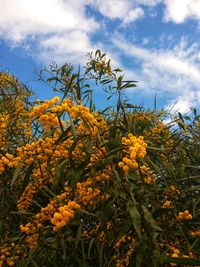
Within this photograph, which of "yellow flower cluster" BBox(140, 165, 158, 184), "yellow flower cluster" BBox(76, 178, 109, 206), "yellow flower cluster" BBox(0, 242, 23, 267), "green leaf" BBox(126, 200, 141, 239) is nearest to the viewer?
"green leaf" BBox(126, 200, 141, 239)

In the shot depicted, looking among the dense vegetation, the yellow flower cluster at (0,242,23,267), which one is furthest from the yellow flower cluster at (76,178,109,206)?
the yellow flower cluster at (0,242,23,267)

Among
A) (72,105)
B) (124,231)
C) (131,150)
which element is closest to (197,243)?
(124,231)

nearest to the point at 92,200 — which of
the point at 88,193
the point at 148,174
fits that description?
the point at 88,193

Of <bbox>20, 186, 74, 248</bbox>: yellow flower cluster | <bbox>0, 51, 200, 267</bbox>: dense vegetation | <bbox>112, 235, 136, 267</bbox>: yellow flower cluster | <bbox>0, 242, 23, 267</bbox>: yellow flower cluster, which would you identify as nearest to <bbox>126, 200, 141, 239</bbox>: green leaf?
<bbox>0, 51, 200, 267</bbox>: dense vegetation

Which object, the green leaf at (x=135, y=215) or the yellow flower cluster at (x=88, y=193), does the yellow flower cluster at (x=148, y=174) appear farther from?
the green leaf at (x=135, y=215)

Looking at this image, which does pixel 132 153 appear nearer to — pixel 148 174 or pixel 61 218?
pixel 61 218

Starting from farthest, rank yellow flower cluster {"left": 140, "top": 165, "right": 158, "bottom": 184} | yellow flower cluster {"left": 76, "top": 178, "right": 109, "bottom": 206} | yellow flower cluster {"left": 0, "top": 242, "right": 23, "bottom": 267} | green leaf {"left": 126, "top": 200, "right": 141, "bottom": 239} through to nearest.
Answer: yellow flower cluster {"left": 0, "top": 242, "right": 23, "bottom": 267}
yellow flower cluster {"left": 140, "top": 165, "right": 158, "bottom": 184}
yellow flower cluster {"left": 76, "top": 178, "right": 109, "bottom": 206}
green leaf {"left": 126, "top": 200, "right": 141, "bottom": 239}

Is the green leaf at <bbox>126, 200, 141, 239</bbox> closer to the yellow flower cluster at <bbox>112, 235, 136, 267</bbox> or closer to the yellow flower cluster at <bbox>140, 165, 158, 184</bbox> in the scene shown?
the yellow flower cluster at <bbox>140, 165, 158, 184</bbox>

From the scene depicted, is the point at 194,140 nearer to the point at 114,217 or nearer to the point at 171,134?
the point at 171,134

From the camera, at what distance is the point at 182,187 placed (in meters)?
3.09

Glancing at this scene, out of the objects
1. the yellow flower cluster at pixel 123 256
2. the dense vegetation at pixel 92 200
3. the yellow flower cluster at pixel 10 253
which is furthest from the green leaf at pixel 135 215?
the yellow flower cluster at pixel 10 253

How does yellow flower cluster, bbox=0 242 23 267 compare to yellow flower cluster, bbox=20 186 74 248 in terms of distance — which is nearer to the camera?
yellow flower cluster, bbox=20 186 74 248

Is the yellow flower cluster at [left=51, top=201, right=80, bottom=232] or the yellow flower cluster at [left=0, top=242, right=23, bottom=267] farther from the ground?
the yellow flower cluster at [left=51, top=201, right=80, bottom=232]

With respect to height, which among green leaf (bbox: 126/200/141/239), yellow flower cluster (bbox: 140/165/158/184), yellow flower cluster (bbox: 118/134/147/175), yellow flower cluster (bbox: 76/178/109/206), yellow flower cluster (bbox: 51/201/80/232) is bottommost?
yellow flower cluster (bbox: 51/201/80/232)
